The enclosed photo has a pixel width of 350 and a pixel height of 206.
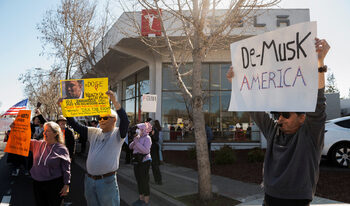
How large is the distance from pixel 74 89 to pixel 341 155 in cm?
853

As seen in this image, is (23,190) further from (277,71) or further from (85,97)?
(277,71)

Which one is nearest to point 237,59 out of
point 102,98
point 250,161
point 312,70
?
point 312,70

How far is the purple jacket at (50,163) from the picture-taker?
3719mm

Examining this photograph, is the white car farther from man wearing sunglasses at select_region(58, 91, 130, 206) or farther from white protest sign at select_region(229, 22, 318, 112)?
man wearing sunglasses at select_region(58, 91, 130, 206)

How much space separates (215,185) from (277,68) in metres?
5.20

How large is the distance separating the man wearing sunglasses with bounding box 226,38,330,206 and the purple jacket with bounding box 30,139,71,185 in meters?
2.93

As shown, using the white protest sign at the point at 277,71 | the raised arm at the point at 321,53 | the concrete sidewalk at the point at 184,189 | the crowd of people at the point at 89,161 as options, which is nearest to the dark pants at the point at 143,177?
the concrete sidewalk at the point at 184,189

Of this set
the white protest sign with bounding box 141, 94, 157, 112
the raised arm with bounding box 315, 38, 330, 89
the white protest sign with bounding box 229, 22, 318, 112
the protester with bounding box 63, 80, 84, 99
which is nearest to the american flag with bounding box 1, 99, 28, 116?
the protester with bounding box 63, 80, 84, 99

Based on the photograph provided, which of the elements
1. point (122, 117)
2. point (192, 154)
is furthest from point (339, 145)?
point (122, 117)

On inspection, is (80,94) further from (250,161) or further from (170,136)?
(170,136)

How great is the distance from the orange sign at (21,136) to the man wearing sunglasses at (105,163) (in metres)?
1.25

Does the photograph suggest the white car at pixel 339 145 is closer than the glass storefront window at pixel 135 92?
Yes

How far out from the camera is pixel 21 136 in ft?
13.5

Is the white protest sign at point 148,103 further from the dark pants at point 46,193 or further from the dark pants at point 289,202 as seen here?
the dark pants at point 289,202
